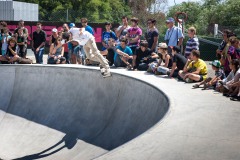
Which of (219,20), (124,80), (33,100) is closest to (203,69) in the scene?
(124,80)

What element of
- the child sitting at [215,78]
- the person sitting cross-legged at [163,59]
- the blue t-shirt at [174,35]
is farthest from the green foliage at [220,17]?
the child sitting at [215,78]

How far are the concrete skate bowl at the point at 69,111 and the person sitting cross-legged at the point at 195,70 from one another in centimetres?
119

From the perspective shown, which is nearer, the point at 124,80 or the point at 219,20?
the point at 124,80

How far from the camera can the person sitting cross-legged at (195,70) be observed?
10.8m

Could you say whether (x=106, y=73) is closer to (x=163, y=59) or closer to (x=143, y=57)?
(x=163, y=59)

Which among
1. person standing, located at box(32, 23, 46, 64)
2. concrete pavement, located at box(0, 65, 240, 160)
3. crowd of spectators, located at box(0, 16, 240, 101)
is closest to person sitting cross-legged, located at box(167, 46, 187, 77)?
crowd of spectators, located at box(0, 16, 240, 101)

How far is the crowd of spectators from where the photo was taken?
10.1m

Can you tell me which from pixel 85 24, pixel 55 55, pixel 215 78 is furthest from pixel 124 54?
pixel 215 78

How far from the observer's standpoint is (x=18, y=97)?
14023 millimetres

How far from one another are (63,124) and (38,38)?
520cm

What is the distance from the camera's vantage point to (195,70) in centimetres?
1092

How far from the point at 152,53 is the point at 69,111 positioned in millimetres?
2853

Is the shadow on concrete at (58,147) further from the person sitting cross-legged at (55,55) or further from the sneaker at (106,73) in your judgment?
the person sitting cross-legged at (55,55)

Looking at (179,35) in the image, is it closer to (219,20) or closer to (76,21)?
(76,21)
